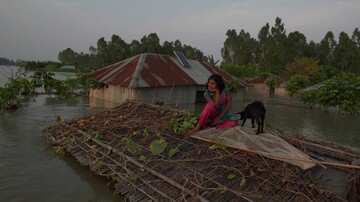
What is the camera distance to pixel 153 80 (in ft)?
47.7

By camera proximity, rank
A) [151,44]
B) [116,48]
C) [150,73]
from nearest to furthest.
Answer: [150,73] → [116,48] → [151,44]

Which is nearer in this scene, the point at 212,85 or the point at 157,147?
the point at 157,147

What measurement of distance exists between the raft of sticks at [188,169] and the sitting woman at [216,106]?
0.45 metres

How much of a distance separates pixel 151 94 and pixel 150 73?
49.3 inches

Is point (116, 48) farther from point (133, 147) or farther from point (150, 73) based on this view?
point (133, 147)

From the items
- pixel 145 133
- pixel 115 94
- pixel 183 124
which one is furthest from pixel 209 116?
pixel 115 94

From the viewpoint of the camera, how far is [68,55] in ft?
260

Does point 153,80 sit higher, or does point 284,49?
point 284,49

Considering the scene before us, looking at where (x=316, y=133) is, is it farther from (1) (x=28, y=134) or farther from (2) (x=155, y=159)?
(1) (x=28, y=134)

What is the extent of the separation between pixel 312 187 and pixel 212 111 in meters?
2.19

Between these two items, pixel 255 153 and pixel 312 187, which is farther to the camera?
pixel 255 153

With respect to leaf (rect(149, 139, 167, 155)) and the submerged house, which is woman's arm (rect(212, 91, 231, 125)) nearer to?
leaf (rect(149, 139, 167, 155))

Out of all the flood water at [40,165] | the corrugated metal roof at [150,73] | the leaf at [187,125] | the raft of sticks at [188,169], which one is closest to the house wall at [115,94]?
the corrugated metal roof at [150,73]

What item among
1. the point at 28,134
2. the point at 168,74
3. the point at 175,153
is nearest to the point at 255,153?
the point at 175,153
